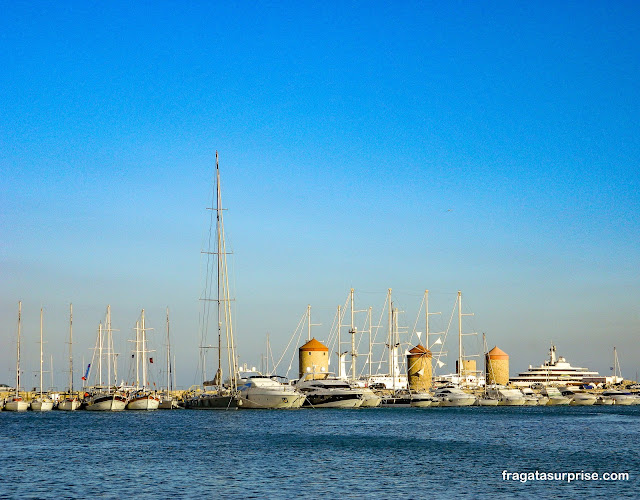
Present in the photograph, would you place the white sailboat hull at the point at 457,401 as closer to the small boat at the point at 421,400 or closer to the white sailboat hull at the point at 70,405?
the small boat at the point at 421,400

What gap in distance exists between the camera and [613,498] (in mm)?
28438

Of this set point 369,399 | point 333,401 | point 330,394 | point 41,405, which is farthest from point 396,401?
point 41,405

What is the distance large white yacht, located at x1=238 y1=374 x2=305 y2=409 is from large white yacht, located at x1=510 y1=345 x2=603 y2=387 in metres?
111

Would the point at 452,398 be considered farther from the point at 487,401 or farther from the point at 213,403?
the point at 213,403

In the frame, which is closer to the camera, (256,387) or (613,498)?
(613,498)

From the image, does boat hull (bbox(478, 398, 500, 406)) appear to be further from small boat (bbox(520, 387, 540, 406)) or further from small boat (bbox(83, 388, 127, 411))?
small boat (bbox(83, 388, 127, 411))

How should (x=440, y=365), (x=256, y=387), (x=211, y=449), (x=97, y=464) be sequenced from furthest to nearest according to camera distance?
(x=440, y=365), (x=256, y=387), (x=211, y=449), (x=97, y=464)

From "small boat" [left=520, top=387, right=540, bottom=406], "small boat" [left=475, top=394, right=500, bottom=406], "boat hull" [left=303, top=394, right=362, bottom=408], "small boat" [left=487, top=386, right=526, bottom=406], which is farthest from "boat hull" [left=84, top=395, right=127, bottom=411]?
"small boat" [left=520, top=387, right=540, bottom=406]

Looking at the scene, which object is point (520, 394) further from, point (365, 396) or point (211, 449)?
point (211, 449)

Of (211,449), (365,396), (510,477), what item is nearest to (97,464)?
A: (211,449)

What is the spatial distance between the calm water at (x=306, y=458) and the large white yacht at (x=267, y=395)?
13249 mm

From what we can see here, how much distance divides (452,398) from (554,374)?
91.8 metres

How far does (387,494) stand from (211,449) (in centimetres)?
1699

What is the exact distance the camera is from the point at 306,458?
132ft
